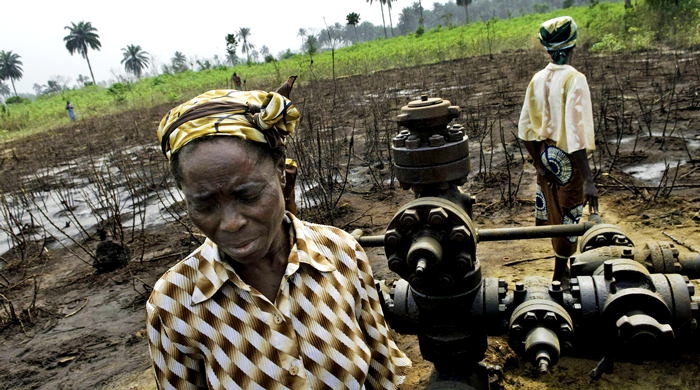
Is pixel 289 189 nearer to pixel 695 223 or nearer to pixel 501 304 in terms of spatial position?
pixel 501 304

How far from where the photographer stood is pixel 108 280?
14.6 ft

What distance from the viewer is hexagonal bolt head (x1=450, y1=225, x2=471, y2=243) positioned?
4.20 feet

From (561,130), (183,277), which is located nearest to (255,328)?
(183,277)

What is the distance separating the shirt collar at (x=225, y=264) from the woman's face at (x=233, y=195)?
0.14ft

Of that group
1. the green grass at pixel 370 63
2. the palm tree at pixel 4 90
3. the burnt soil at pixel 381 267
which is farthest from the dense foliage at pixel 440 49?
the palm tree at pixel 4 90

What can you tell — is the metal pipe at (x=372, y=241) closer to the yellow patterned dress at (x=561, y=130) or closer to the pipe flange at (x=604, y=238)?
the pipe flange at (x=604, y=238)

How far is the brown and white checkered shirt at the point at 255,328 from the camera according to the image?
1058mm

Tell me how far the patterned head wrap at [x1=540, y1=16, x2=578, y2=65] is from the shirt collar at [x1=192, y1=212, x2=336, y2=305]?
2.13 metres

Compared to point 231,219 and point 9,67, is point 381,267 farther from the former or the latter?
point 9,67

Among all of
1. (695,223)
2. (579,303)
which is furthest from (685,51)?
(579,303)

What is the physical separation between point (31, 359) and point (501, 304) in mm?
3453

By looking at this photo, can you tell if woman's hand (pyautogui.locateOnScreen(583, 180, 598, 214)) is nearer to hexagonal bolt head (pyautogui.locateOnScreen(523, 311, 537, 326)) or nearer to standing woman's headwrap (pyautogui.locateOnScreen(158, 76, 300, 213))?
hexagonal bolt head (pyautogui.locateOnScreen(523, 311, 537, 326))

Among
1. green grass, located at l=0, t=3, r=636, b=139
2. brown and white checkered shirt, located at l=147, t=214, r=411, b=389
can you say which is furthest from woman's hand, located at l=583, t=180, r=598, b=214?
green grass, located at l=0, t=3, r=636, b=139

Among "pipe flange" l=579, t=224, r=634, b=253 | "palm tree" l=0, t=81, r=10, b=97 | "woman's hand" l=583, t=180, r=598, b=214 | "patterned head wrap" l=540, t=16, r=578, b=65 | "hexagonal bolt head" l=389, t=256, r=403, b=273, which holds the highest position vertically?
"palm tree" l=0, t=81, r=10, b=97
